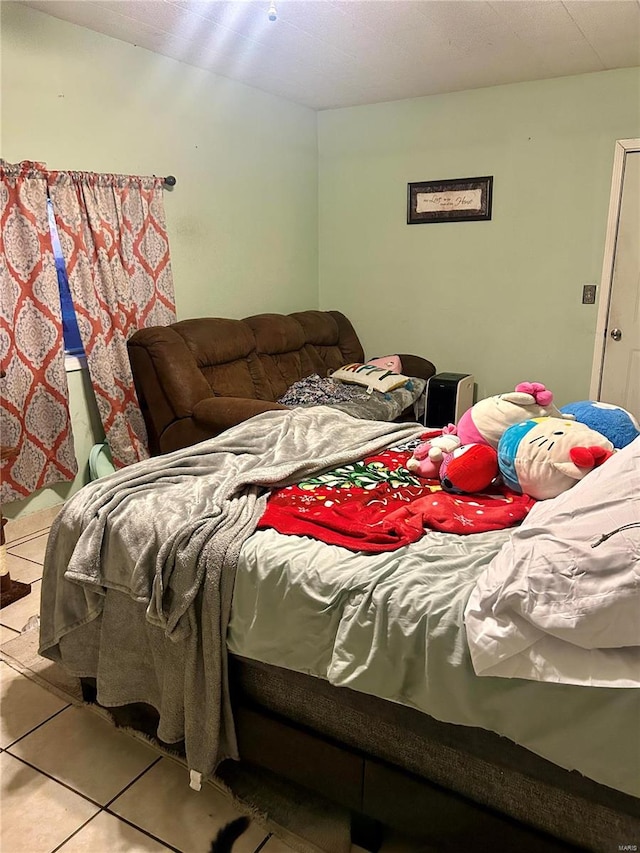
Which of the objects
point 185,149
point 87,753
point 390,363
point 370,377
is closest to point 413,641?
point 87,753

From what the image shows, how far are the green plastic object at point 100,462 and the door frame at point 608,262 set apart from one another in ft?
10.3

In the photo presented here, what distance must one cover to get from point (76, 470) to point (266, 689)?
2206mm

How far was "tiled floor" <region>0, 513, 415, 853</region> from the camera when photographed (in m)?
1.60

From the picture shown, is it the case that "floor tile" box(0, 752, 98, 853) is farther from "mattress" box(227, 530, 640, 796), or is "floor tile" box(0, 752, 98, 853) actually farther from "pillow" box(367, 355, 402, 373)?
"pillow" box(367, 355, 402, 373)

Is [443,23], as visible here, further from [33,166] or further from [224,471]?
[224,471]

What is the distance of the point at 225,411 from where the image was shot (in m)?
3.33

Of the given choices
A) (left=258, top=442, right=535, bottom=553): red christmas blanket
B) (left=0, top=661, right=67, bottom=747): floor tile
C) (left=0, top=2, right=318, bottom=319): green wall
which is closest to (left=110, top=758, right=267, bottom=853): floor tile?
(left=0, top=661, right=67, bottom=747): floor tile

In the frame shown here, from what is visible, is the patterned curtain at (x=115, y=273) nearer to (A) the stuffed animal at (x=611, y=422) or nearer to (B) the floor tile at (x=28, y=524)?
(B) the floor tile at (x=28, y=524)

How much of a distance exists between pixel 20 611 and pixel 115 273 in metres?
1.83

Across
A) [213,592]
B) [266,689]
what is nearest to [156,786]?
[266,689]

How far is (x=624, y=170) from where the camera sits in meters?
3.97

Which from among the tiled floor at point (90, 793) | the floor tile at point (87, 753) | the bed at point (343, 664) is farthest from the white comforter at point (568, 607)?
the floor tile at point (87, 753)

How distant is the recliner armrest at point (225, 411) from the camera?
326cm

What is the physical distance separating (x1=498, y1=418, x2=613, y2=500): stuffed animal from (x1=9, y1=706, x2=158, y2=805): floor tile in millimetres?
1374
